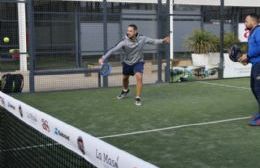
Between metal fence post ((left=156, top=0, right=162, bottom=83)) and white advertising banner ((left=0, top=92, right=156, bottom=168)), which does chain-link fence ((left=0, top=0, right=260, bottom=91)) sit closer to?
metal fence post ((left=156, top=0, right=162, bottom=83))

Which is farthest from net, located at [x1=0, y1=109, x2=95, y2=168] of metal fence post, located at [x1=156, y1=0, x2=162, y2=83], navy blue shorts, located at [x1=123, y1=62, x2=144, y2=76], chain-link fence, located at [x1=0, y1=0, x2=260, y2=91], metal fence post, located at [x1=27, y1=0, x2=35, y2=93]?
metal fence post, located at [x1=156, y1=0, x2=162, y2=83]

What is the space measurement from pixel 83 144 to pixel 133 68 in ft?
25.5

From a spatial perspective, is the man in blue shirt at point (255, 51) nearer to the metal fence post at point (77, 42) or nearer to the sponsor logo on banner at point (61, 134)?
the sponsor logo on banner at point (61, 134)

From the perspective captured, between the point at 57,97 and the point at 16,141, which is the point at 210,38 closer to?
the point at 57,97

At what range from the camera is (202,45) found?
18219 mm

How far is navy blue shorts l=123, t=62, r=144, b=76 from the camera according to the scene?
10.8 m

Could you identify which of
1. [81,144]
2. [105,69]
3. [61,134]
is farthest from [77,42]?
[81,144]

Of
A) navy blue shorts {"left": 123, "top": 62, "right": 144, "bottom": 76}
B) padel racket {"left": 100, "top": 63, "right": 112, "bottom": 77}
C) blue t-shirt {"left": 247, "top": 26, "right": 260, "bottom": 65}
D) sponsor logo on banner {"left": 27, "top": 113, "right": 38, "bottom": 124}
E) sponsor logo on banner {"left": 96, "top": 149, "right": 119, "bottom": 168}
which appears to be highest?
blue t-shirt {"left": 247, "top": 26, "right": 260, "bottom": 65}

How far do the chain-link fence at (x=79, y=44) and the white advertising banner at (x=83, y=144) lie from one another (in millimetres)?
8592

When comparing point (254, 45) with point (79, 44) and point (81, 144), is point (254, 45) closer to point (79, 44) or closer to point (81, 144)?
point (81, 144)

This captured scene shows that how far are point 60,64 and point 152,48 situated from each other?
3.32 m

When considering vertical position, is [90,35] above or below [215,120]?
above

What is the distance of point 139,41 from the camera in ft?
35.8

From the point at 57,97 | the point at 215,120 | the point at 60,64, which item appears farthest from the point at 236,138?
the point at 60,64
